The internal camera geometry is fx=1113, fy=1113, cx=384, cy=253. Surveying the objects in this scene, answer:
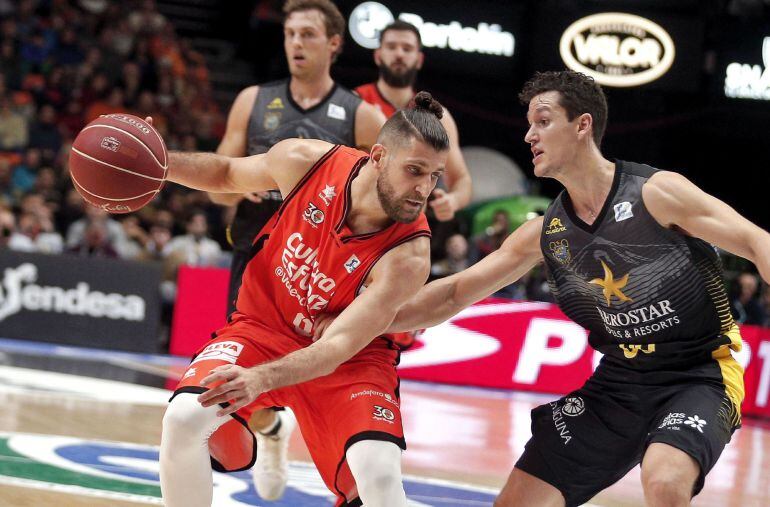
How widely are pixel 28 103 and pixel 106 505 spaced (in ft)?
32.2

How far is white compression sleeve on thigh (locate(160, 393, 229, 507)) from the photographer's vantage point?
3824 mm

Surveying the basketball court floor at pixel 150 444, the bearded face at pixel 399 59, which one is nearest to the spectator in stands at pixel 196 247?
the basketball court floor at pixel 150 444

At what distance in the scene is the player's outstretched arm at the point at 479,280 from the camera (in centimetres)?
445

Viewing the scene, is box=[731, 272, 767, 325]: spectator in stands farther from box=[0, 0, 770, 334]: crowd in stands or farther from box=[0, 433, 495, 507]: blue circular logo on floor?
box=[0, 433, 495, 507]: blue circular logo on floor

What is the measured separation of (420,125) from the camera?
4012 millimetres

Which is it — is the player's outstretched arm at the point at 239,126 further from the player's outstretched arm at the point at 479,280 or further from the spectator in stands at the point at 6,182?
the spectator in stands at the point at 6,182

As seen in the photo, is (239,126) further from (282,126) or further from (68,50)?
(68,50)

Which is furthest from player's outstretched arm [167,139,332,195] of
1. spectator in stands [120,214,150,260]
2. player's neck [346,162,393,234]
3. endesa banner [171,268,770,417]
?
spectator in stands [120,214,150,260]

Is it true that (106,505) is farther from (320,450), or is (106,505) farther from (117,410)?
(117,410)

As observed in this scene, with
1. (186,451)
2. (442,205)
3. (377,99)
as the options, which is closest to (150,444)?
(442,205)

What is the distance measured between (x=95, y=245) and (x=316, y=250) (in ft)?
24.9

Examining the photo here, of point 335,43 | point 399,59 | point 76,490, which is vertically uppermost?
point 335,43

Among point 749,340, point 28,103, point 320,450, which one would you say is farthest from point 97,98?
point 320,450

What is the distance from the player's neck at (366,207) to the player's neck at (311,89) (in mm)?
1647
